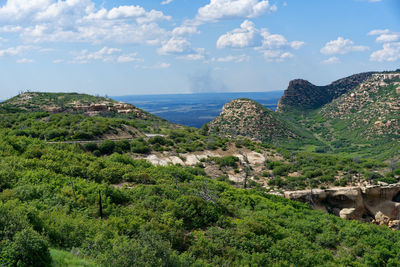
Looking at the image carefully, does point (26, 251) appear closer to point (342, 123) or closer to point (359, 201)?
point (359, 201)

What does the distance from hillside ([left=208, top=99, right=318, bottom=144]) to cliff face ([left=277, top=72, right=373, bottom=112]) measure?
174 feet

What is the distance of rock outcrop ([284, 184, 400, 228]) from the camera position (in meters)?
32.6

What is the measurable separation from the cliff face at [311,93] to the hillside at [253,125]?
53.0m

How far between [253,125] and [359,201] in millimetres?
58788

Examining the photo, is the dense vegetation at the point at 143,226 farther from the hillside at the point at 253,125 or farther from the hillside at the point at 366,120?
the hillside at the point at 253,125

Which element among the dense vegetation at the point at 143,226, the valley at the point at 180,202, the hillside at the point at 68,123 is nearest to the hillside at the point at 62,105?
the hillside at the point at 68,123

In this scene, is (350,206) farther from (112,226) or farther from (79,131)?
(79,131)

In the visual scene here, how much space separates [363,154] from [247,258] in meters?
78.3

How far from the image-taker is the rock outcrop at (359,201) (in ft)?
107

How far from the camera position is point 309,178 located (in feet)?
124

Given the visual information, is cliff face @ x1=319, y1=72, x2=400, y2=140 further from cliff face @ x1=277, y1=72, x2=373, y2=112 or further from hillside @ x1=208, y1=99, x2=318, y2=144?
cliff face @ x1=277, y1=72, x2=373, y2=112

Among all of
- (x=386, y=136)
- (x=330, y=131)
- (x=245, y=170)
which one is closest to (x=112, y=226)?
(x=245, y=170)

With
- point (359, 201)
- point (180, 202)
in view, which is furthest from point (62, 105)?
point (359, 201)

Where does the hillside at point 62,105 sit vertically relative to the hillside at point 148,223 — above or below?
above
